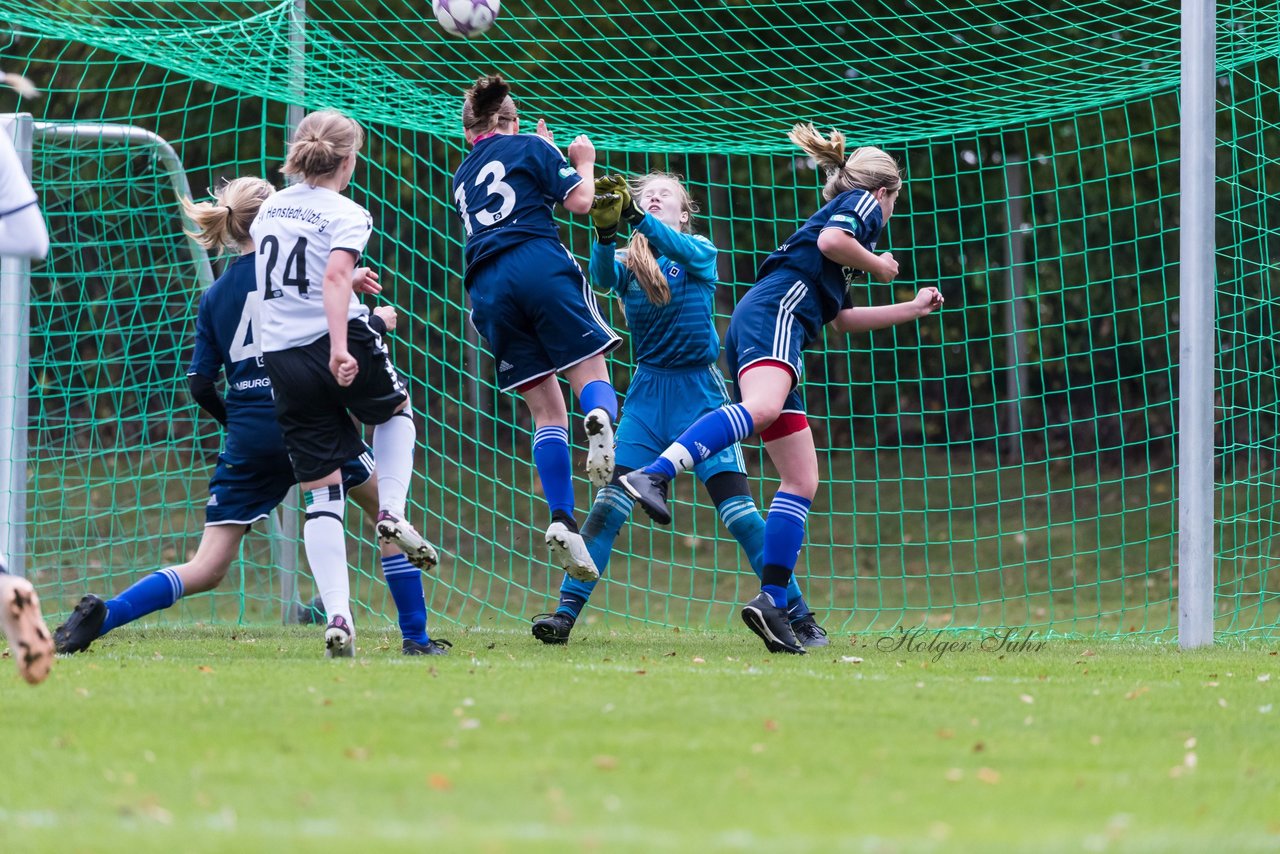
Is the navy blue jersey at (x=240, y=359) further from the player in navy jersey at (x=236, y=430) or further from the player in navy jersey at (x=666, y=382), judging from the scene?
the player in navy jersey at (x=666, y=382)

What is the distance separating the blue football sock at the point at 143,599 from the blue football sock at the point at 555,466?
149 cm

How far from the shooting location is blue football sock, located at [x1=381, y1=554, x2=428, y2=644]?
580cm

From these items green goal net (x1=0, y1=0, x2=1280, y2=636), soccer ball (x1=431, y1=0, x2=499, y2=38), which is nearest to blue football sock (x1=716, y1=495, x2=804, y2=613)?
green goal net (x1=0, y1=0, x2=1280, y2=636)

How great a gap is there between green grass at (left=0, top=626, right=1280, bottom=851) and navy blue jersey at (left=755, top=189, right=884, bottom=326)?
60.0 inches

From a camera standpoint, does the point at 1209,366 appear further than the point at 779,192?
No

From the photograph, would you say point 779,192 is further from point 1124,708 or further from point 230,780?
point 230,780

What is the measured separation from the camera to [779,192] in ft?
51.9

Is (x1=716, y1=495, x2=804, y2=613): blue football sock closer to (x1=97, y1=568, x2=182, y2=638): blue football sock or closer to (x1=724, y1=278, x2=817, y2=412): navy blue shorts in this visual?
(x1=724, y1=278, x2=817, y2=412): navy blue shorts

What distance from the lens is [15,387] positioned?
26.0 ft

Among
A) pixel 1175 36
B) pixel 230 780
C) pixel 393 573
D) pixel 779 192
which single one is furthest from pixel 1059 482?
pixel 230 780

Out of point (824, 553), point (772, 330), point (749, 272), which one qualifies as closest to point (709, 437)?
point (772, 330)

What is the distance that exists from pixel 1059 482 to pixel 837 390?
2.41 meters

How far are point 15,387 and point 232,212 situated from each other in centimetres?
255

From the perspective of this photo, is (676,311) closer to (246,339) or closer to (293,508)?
(246,339)
